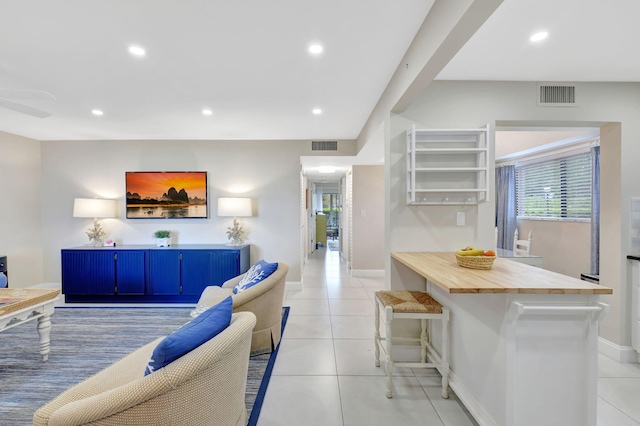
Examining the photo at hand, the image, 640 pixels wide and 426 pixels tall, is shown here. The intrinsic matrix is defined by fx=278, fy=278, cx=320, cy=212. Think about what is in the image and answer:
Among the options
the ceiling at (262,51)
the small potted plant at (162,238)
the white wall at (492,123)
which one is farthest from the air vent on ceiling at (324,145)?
the small potted plant at (162,238)

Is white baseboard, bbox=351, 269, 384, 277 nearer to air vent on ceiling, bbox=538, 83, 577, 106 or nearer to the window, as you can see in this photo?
the window

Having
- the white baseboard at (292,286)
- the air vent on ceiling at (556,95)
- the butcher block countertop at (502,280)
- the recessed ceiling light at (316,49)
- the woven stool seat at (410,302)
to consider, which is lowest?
the white baseboard at (292,286)

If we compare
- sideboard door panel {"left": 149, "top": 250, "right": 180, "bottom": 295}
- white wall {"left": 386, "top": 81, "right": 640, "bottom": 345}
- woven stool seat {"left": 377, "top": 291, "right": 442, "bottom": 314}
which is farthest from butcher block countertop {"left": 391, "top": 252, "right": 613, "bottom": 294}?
sideboard door panel {"left": 149, "top": 250, "right": 180, "bottom": 295}

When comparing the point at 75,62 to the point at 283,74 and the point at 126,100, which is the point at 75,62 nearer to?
the point at 126,100

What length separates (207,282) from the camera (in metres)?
4.12

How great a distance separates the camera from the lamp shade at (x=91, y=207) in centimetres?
423

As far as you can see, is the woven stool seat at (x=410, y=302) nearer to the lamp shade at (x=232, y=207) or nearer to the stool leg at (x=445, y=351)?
the stool leg at (x=445, y=351)

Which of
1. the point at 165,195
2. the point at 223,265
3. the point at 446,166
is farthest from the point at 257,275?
the point at 165,195

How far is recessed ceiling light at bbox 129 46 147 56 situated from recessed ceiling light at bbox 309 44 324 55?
1254 mm

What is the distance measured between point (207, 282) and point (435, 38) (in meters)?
4.00

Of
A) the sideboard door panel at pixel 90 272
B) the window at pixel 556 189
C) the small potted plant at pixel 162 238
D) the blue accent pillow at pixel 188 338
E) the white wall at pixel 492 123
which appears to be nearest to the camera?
the blue accent pillow at pixel 188 338

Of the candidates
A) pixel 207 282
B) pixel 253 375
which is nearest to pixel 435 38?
pixel 253 375

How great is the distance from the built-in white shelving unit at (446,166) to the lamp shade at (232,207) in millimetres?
2721

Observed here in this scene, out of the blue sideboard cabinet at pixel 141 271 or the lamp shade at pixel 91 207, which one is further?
the lamp shade at pixel 91 207
